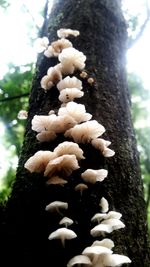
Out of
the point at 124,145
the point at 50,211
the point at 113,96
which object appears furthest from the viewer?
the point at 113,96

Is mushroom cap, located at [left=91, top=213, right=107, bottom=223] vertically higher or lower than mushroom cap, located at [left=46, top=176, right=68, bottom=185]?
lower

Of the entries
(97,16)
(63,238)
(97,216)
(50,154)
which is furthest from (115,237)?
(97,16)

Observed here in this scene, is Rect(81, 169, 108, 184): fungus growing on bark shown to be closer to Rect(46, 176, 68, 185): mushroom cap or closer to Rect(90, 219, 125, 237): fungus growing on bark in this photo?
Rect(46, 176, 68, 185): mushroom cap

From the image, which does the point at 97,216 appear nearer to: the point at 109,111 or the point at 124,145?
the point at 124,145

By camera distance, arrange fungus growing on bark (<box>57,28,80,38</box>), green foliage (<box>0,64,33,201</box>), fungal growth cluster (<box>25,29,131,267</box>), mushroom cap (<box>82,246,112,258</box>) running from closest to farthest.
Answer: mushroom cap (<box>82,246,112,258</box>), fungal growth cluster (<box>25,29,131,267</box>), fungus growing on bark (<box>57,28,80,38</box>), green foliage (<box>0,64,33,201</box>)

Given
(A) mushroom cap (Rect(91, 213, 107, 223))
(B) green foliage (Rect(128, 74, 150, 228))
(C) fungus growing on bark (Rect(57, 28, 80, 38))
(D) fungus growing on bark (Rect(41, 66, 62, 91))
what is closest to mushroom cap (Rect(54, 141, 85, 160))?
(A) mushroom cap (Rect(91, 213, 107, 223))

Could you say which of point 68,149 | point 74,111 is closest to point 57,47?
point 74,111
